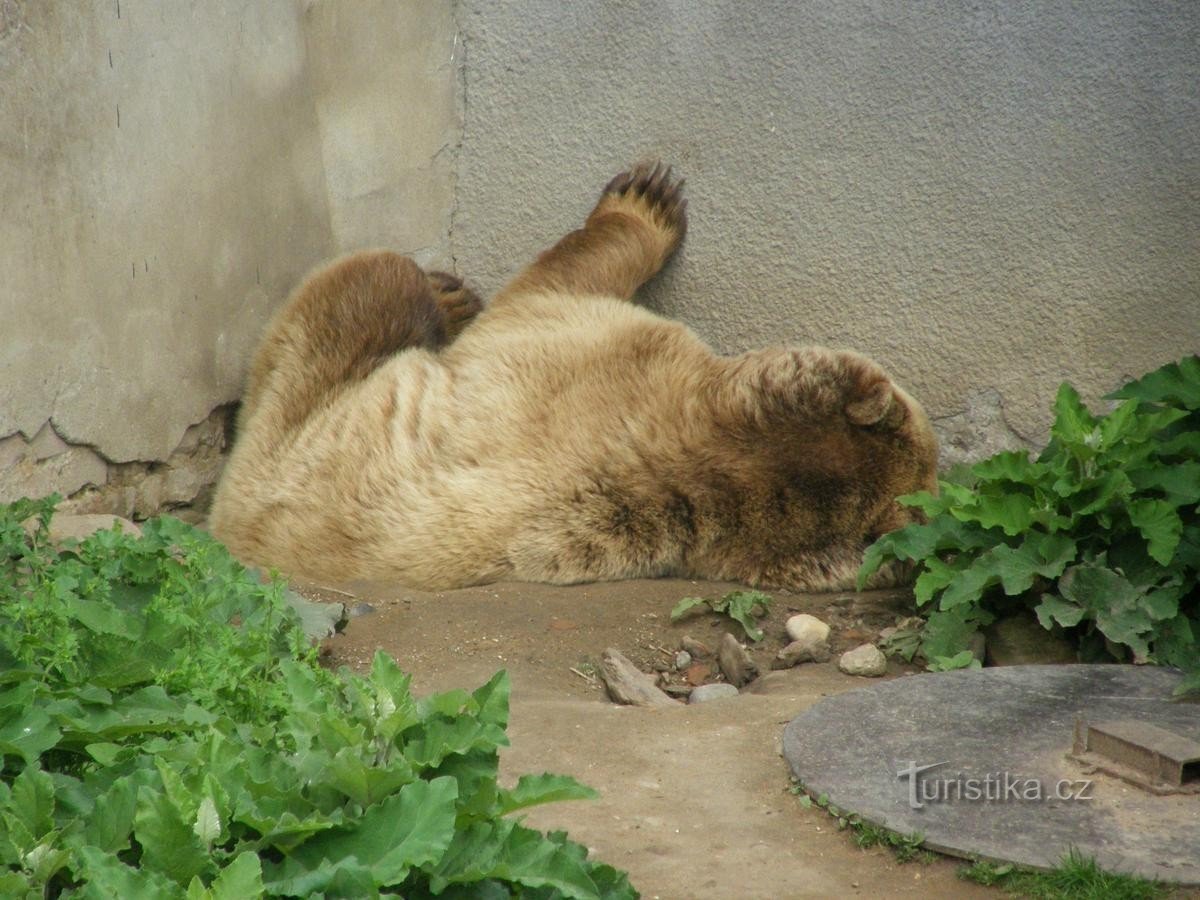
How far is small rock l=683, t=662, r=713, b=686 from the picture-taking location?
4.43 m

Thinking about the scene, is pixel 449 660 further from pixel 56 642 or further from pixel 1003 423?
pixel 1003 423

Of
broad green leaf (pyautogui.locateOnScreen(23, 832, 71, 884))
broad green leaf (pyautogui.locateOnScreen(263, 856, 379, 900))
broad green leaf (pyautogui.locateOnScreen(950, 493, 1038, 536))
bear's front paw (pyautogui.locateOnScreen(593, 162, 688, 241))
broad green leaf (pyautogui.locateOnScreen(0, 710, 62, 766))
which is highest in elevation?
bear's front paw (pyautogui.locateOnScreen(593, 162, 688, 241))

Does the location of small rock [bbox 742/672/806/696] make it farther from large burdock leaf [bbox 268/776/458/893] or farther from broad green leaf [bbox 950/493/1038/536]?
large burdock leaf [bbox 268/776/458/893]

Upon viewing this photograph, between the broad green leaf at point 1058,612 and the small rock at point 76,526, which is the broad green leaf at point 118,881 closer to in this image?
the small rock at point 76,526

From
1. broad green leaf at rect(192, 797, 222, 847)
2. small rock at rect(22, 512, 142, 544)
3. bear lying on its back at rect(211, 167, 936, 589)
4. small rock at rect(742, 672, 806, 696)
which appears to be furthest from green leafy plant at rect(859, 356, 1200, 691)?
small rock at rect(22, 512, 142, 544)

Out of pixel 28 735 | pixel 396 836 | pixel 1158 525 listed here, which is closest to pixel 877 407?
pixel 1158 525

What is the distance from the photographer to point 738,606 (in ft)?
15.3

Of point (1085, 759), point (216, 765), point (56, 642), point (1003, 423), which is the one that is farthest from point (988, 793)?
point (1003, 423)

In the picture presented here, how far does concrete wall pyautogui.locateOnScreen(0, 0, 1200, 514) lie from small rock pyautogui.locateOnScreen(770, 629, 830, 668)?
1.27 metres

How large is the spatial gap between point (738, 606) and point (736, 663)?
1.13 ft

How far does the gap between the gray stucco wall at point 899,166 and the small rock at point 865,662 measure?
133 cm

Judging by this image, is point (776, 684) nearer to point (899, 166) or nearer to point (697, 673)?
point (697, 673)

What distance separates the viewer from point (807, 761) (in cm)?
324

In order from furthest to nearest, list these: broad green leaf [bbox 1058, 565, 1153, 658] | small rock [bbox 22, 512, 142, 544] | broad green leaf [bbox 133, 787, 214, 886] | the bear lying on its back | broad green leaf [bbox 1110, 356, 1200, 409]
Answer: the bear lying on its back < small rock [bbox 22, 512, 142, 544] < broad green leaf [bbox 1110, 356, 1200, 409] < broad green leaf [bbox 1058, 565, 1153, 658] < broad green leaf [bbox 133, 787, 214, 886]
